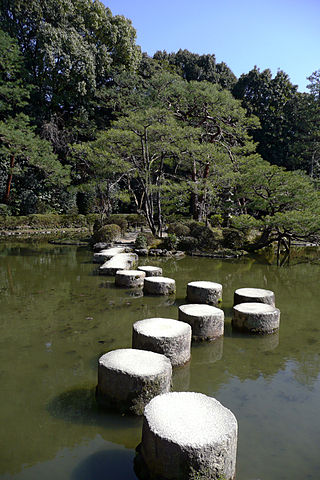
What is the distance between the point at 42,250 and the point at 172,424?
11.9m

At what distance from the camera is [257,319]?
5.12 meters

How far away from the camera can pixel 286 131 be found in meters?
27.4

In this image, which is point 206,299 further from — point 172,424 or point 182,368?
point 172,424

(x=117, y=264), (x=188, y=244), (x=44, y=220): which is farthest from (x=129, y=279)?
(x=44, y=220)

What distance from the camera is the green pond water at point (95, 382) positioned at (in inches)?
104

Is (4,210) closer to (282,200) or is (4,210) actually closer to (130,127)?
(130,127)

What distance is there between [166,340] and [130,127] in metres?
11.1

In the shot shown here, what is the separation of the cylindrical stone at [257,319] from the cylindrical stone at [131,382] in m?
2.22

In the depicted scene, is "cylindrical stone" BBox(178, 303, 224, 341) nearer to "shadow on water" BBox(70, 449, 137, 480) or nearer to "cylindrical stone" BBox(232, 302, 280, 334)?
"cylindrical stone" BBox(232, 302, 280, 334)

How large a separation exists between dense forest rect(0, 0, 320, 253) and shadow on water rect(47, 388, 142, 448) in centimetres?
925

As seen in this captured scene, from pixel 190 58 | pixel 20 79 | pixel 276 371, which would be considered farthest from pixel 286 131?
pixel 276 371

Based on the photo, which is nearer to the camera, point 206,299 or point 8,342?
point 8,342

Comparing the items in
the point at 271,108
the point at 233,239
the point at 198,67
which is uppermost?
the point at 198,67

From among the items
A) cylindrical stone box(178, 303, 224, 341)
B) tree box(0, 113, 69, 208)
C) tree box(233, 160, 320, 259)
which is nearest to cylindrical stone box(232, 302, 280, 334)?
cylindrical stone box(178, 303, 224, 341)
